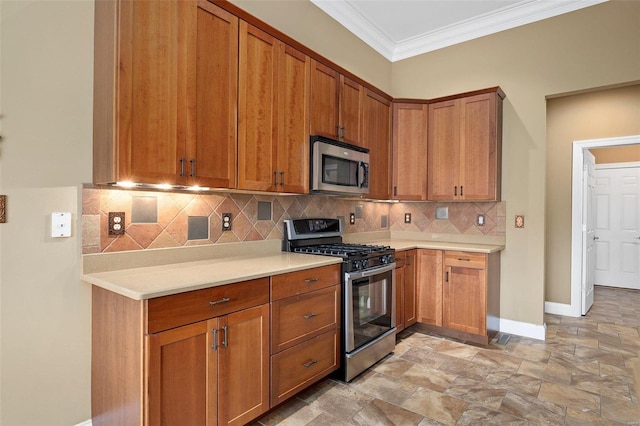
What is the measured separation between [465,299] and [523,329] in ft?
2.62

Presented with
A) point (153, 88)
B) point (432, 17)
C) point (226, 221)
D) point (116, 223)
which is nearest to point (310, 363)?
point (226, 221)

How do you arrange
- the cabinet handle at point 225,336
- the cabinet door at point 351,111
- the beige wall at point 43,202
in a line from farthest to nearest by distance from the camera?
the cabinet door at point 351,111
the cabinet handle at point 225,336
the beige wall at point 43,202

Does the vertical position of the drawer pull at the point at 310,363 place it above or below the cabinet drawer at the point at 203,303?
below

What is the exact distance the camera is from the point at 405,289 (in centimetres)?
349

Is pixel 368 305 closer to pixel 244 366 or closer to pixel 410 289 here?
pixel 410 289

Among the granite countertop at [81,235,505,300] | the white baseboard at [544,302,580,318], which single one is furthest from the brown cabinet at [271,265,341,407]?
the white baseboard at [544,302,580,318]

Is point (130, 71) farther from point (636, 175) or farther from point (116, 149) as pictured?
point (636, 175)

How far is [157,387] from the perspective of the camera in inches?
59.7

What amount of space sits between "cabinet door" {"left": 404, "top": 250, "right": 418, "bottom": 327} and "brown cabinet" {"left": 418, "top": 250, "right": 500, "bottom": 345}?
6 centimetres

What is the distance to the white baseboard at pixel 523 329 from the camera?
350 cm

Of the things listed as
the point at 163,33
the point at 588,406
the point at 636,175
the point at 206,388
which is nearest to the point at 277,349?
the point at 206,388

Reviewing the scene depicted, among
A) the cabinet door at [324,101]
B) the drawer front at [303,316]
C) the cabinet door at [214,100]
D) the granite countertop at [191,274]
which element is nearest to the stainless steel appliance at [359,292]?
the drawer front at [303,316]

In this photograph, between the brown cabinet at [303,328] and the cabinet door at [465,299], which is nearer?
the brown cabinet at [303,328]

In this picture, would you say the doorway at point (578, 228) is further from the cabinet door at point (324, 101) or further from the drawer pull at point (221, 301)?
the drawer pull at point (221, 301)
